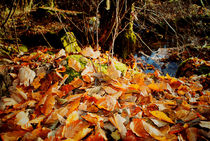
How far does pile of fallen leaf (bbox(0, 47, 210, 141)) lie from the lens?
0.86 m

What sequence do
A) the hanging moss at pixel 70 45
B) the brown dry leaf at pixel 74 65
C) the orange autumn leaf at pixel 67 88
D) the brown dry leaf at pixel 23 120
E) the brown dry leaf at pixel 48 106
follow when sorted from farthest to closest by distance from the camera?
the hanging moss at pixel 70 45 < the brown dry leaf at pixel 74 65 < the orange autumn leaf at pixel 67 88 < the brown dry leaf at pixel 48 106 < the brown dry leaf at pixel 23 120

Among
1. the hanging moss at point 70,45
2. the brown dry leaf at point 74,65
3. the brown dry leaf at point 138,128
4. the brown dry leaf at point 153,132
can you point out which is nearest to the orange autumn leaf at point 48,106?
the brown dry leaf at point 74,65

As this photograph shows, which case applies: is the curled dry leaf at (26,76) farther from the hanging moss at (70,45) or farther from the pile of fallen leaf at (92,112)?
the hanging moss at (70,45)

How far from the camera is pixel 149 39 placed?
7254mm

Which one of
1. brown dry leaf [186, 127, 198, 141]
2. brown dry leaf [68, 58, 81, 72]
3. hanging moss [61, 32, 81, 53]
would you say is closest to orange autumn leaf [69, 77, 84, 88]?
brown dry leaf [68, 58, 81, 72]

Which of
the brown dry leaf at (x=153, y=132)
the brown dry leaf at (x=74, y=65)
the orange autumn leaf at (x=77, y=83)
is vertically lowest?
the brown dry leaf at (x=153, y=132)

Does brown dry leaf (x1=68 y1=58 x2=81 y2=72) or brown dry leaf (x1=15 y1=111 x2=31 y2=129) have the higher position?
brown dry leaf (x1=68 y1=58 x2=81 y2=72)

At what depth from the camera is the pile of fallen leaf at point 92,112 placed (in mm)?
857

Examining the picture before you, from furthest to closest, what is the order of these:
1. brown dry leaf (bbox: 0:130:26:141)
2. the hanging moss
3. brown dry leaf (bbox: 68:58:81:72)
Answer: the hanging moss, brown dry leaf (bbox: 68:58:81:72), brown dry leaf (bbox: 0:130:26:141)

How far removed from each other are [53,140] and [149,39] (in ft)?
25.7

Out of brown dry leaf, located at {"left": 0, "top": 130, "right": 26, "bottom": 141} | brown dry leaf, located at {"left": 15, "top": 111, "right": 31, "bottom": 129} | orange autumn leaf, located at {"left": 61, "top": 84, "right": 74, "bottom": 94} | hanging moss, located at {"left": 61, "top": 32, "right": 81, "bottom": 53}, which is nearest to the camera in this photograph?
brown dry leaf, located at {"left": 0, "top": 130, "right": 26, "bottom": 141}

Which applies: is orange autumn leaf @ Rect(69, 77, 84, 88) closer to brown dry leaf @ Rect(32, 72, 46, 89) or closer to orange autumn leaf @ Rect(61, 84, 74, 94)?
orange autumn leaf @ Rect(61, 84, 74, 94)

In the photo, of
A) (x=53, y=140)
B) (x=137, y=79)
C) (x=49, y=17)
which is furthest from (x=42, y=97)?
(x=49, y=17)

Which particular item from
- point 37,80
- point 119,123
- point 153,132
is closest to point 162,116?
point 153,132
